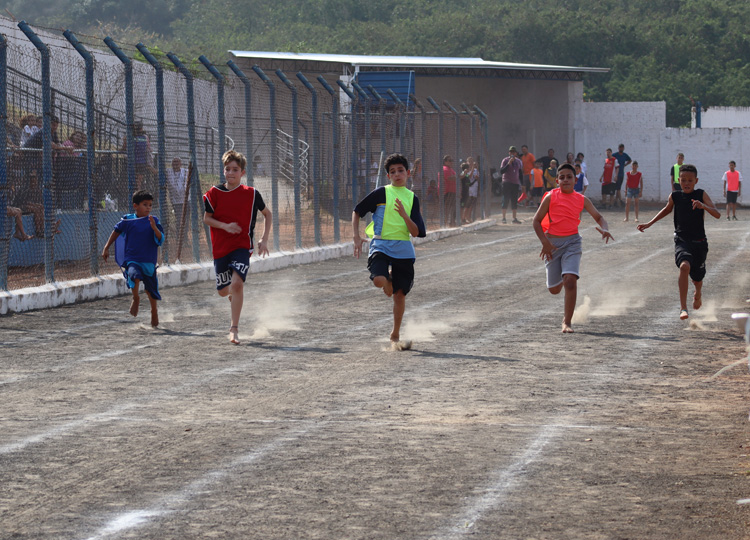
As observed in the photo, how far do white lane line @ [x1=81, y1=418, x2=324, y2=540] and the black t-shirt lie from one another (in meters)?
6.44

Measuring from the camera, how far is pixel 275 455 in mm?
6062

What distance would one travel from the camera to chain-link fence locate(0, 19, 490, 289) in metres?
13.7

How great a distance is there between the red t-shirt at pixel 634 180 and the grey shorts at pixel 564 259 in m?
19.6

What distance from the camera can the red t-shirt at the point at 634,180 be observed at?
30.5m

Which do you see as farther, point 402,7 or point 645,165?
point 402,7

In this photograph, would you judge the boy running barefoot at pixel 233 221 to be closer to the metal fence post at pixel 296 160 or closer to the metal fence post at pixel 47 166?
the metal fence post at pixel 47 166

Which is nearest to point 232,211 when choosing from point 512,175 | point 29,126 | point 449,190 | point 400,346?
point 400,346

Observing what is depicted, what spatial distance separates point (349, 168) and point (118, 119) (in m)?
7.50

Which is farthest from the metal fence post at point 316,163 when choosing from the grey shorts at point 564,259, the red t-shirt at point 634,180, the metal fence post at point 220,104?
the red t-shirt at point 634,180

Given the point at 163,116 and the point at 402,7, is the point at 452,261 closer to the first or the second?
the point at 163,116

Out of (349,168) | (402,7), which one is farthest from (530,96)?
(402,7)

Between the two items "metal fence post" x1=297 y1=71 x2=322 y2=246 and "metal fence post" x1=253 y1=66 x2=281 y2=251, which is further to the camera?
"metal fence post" x1=297 y1=71 x2=322 y2=246

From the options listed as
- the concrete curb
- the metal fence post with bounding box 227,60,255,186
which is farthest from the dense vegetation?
the metal fence post with bounding box 227,60,255,186

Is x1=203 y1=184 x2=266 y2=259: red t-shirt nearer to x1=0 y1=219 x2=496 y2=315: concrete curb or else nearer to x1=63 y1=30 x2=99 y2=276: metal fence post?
x1=0 y1=219 x2=496 y2=315: concrete curb
